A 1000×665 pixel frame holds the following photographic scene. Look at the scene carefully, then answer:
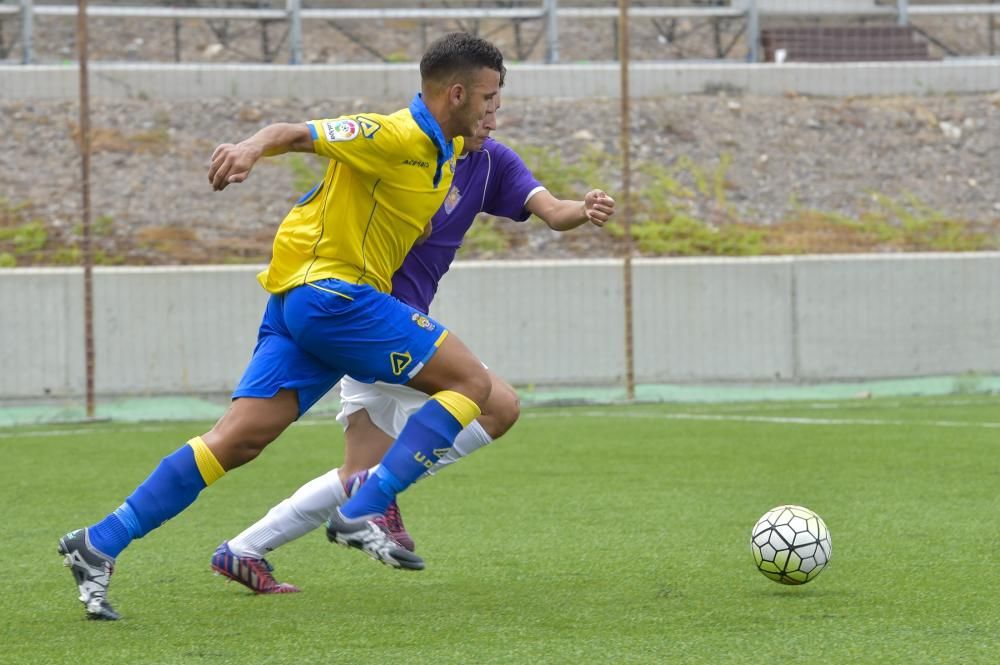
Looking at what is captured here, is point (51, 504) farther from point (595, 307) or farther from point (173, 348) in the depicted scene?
point (595, 307)

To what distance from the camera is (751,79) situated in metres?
17.9

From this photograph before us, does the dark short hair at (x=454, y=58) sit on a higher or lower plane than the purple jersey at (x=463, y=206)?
higher

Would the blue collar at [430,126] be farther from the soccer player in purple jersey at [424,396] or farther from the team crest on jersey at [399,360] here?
the team crest on jersey at [399,360]

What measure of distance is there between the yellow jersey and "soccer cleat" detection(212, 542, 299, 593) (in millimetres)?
946

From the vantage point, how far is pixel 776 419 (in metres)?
10.9

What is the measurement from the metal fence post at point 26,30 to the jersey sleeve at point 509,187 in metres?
11.8

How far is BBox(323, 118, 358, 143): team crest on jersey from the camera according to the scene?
463 centimetres

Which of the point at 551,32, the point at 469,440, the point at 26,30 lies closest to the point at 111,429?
the point at 469,440

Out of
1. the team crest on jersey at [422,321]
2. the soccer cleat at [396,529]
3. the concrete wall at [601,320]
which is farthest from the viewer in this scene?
the concrete wall at [601,320]

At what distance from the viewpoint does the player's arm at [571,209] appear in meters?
5.20

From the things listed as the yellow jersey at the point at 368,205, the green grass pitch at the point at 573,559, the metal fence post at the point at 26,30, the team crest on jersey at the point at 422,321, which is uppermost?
the metal fence post at the point at 26,30

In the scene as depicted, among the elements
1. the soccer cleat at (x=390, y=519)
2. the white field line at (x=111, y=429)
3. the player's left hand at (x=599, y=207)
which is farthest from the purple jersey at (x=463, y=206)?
the white field line at (x=111, y=429)

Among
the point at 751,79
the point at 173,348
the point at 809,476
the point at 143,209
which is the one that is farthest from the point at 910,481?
the point at 751,79

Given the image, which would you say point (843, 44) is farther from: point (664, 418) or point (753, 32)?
point (664, 418)
